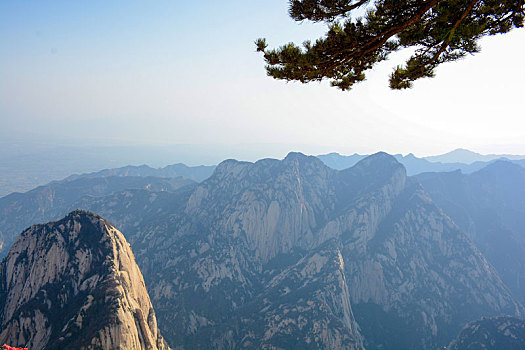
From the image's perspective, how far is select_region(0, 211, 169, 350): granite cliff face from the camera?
46.3 meters

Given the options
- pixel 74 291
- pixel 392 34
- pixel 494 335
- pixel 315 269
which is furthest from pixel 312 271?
pixel 392 34

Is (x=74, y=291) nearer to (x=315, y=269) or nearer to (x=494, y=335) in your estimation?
(x=315, y=269)

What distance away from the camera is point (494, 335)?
3799 inches

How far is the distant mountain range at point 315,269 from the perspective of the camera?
352 ft

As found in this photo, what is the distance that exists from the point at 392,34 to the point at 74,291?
75482mm

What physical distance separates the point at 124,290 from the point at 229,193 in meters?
141

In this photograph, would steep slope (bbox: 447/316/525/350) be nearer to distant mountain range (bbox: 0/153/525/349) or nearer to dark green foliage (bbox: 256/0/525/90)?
distant mountain range (bbox: 0/153/525/349)

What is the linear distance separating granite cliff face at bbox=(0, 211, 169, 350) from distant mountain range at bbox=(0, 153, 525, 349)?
192ft

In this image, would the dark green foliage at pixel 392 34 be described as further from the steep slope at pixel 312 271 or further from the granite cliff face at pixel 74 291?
the steep slope at pixel 312 271

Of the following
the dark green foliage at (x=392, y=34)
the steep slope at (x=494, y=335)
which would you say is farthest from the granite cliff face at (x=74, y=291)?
the steep slope at (x=494, y=335)

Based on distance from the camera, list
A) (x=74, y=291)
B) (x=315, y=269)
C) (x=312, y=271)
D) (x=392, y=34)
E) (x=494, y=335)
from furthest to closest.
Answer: (x=315, y=269), (x=312, y=271), (x=494, y=335), (x=74, y=291), (x=392, y=34)

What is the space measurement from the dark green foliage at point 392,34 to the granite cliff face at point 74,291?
5588 centimetres

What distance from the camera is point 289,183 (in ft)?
634

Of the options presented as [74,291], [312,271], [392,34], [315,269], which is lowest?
[312,271]
